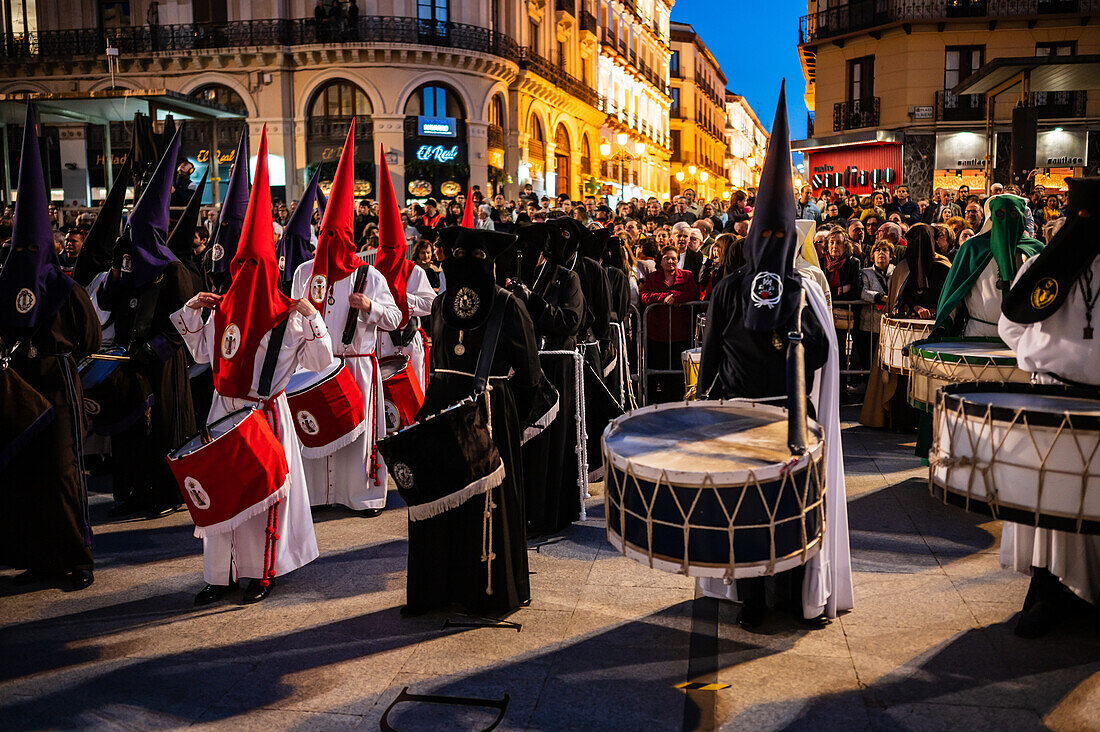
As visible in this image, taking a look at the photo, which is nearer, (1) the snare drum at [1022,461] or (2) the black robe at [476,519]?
(1) the snare drum at [1022,461]

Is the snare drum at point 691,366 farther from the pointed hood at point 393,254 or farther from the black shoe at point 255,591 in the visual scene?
the black shoe at point 255,591

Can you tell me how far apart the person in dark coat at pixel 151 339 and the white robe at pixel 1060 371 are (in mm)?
5451

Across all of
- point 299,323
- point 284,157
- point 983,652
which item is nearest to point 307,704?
point 299,323

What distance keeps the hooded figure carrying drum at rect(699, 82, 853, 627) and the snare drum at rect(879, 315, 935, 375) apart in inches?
86.8

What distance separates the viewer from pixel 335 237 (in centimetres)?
647

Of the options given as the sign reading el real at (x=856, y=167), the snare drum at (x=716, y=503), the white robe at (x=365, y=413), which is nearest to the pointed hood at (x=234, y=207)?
the white robe at (x=365, y=413)

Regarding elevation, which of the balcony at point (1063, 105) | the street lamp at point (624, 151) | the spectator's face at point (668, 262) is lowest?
Result: the spectator's face at point (668, 262)

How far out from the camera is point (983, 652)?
14.3 feet

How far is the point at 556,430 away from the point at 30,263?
339 cm

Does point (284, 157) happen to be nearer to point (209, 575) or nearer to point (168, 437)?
point (168, 437)

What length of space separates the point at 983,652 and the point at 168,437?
219 inches

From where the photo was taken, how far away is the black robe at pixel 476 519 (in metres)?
4.89

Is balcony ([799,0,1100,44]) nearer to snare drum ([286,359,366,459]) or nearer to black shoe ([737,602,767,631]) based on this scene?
snare drum ([286,359,366,459])

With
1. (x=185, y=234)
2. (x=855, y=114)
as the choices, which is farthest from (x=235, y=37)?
(x=185, y=234)
